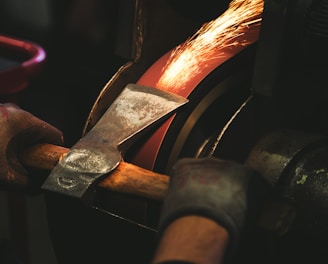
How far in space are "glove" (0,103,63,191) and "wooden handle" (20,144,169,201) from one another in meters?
0.03

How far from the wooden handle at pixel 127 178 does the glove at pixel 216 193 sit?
6 cm

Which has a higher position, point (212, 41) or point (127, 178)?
point (212, 41)

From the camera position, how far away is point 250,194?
811 millimetres

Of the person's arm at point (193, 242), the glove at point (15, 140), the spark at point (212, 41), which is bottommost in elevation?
the glove at point (15, 140)

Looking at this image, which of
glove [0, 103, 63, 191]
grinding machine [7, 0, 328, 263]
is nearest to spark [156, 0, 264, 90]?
grinding machine [7, 0, 328, 263]

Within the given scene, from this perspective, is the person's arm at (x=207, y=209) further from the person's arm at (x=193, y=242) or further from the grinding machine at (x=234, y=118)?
the grinding machine at (x=234, y=118)

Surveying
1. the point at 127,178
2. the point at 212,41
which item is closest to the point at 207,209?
the point at 127,178

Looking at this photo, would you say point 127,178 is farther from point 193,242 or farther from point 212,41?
point 212,41

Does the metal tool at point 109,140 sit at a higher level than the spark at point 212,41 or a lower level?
lower

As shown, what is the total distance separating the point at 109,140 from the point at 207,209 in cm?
32

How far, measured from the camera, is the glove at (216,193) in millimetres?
777

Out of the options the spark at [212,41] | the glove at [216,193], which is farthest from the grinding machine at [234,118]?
the glove at [216,193]

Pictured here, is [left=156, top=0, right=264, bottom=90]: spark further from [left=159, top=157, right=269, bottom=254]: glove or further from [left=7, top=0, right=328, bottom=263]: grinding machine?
[left=159, top=157, right=269, bottom=254]: glove

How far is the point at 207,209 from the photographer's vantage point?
775 millimetres
